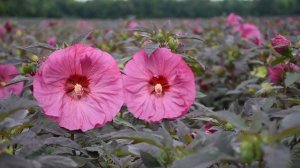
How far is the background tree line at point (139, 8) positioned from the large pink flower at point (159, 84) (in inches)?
651

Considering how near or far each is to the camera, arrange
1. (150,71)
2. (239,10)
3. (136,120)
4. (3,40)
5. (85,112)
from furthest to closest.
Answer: (239,10), (3,40), (136,120), (150,71), (85,112)

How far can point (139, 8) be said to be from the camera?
2131cm

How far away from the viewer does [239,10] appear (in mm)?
18766

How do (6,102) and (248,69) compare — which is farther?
(248,69)

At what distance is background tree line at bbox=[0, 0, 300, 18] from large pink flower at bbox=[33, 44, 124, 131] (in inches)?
656

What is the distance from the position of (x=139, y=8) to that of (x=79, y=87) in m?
20.5

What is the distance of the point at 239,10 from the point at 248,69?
16616 millimetres

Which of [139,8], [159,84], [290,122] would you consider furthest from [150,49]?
[139,8]

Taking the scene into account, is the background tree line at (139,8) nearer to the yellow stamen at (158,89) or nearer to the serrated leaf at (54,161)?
the yellow stamen at (158,89)

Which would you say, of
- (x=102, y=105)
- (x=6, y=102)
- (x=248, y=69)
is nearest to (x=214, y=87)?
(x=248, y=69)

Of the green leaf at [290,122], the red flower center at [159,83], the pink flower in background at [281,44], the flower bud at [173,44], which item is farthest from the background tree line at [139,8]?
the green leaf at [290,122]

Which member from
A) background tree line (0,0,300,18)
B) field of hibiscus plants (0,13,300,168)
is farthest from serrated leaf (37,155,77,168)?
background tree line (0,0,300,18)

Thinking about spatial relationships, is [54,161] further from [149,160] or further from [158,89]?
[158,89]

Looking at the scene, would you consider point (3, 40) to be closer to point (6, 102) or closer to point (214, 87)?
point (214, 87)
